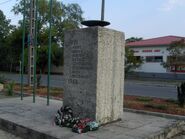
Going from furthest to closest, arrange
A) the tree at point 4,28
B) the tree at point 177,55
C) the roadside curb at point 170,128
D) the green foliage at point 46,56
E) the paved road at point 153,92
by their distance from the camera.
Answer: the tree at point 4,28 → the green foliage at point 46,56 → the tree at point 177,55 → the paved road at point 153,92 → the roadside curb at point 170,128

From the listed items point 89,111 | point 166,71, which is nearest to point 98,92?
point 89,111

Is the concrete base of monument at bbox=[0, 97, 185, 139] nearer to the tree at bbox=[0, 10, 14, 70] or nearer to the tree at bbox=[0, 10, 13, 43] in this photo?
the tree at bbox=[0, 10, 14, 70]

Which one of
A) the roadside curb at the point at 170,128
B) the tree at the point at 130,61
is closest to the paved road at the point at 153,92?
the roadside curb at the point at 170,128

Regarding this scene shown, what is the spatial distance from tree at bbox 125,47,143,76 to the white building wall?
1611 millimetres

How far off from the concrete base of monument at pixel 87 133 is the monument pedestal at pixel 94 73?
1.65 feet

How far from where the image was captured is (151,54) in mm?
42000

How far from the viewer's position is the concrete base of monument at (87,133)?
6984 millimetres

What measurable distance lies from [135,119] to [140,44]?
35353mm

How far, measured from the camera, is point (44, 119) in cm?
852

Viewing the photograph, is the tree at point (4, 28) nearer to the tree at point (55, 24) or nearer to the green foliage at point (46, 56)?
the tree at point (55, 24)

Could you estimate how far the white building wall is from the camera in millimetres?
40253

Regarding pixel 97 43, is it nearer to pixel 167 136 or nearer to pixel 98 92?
pixel 98 92

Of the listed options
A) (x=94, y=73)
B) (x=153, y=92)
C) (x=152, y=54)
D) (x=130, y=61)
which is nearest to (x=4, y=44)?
(x=130, y=61)

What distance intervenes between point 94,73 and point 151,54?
1382 inches
